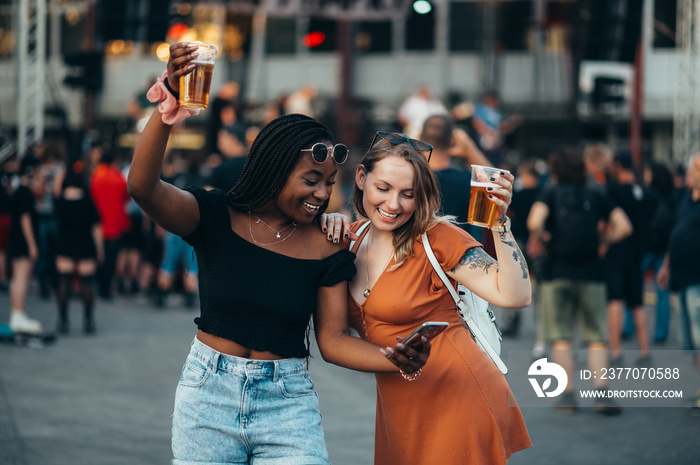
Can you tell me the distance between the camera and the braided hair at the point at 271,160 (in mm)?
2912

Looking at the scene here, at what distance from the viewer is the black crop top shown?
9.29ft

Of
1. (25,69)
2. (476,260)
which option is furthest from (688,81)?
(476,260)

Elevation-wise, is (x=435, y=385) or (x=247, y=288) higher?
(x=247, y=288)

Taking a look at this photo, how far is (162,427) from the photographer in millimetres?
6129

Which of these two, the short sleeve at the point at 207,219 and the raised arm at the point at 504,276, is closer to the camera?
the short sleeve at the point at 207,219

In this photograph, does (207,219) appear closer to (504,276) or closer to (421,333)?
(421,333)

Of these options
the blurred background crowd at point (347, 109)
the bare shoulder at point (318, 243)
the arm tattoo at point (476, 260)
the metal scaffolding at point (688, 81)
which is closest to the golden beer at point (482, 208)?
the arm tattoo at point (476, 260)

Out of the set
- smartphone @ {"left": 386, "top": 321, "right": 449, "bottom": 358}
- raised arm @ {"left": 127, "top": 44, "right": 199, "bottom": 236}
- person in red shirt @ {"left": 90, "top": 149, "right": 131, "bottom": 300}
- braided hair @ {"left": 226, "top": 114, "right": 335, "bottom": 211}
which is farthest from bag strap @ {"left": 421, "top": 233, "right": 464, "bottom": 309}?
person in red shirt @ {"left": 90, "top": 149, "right": 131, "bottom": 300}

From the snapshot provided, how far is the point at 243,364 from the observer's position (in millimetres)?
2807

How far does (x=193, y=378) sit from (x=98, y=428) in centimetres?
348

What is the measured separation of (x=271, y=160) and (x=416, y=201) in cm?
57

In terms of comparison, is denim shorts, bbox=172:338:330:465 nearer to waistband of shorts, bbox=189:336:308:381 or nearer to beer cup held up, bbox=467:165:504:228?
waistband of shorts, bbox=189:336:308:381

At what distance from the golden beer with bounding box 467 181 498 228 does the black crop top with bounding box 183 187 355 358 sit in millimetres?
590

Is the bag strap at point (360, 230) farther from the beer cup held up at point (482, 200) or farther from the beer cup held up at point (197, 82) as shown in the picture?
the beer cup held up at point (197, 82)
